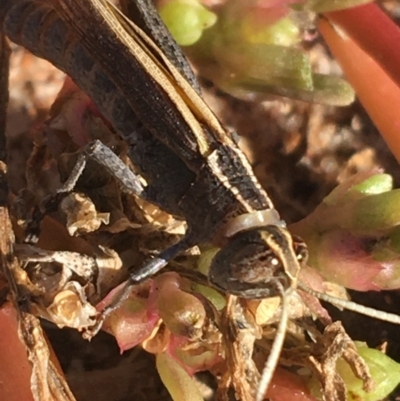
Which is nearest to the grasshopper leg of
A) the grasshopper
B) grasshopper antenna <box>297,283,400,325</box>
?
the grasshopper

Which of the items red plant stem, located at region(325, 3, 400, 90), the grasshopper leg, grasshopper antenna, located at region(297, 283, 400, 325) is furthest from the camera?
red plant stem, located at region(325, 3, 400, 90)

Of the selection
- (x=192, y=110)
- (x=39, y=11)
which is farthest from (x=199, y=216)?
(x=39, y=11)

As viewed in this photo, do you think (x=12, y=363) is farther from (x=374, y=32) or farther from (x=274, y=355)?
(x=374, y=32)

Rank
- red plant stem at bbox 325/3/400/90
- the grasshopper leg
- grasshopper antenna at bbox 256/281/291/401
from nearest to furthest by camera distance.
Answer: grasshopper antenna at bbox 256/281/291/401, the grasshopper leg, red plant stem at bbox 325/3/400/90

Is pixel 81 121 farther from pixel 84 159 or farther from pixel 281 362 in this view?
pixel 281 362

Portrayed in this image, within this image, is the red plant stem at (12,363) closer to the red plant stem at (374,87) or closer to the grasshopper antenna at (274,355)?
the grasshopper antenna at (274,355)

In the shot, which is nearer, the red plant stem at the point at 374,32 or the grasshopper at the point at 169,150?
the grasshopper at the point at 169,150

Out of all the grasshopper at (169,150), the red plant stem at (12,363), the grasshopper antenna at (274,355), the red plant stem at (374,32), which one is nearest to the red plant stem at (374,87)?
the red plant stem at (374,32)

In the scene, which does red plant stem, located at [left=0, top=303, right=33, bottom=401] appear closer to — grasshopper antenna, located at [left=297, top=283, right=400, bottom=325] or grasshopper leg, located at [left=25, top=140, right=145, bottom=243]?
grasshopper leg, located at [left=25, top=140, right=145, bottom=243]
